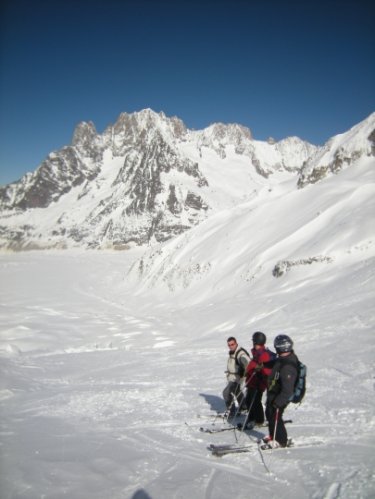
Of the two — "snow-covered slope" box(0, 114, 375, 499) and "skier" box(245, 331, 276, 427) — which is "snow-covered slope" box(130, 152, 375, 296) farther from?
"skier" box(245, 331, 276, 427)

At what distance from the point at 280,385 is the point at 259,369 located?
77cm

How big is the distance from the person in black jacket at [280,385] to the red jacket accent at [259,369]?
408mm

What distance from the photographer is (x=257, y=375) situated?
759 cm

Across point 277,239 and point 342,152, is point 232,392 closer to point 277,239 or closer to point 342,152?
point 277,239

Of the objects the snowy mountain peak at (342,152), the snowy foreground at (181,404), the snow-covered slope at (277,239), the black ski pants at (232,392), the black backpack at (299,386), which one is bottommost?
the snowy foreground at (181,404)

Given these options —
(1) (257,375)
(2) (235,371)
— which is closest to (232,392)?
(2) (235,371)

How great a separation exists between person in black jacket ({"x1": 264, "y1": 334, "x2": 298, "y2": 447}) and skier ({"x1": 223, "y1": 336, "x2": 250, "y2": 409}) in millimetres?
1407

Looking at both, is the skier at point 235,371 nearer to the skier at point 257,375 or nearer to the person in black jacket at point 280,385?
the skier at point 257,375

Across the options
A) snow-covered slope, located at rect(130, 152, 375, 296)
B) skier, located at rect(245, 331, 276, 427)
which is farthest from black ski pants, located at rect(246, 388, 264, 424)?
snow-covered slope, located at rect(130, 152, 375, 296)

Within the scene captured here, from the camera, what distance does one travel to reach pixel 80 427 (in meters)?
8.17

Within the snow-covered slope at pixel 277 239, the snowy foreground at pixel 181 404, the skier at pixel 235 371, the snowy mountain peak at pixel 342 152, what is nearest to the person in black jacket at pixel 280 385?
the snowy foreground at pixel 181 404

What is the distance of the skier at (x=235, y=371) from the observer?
7.96 metres

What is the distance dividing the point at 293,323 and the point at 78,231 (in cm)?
17170

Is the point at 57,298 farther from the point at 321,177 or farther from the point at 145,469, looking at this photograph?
the point at 145,469
